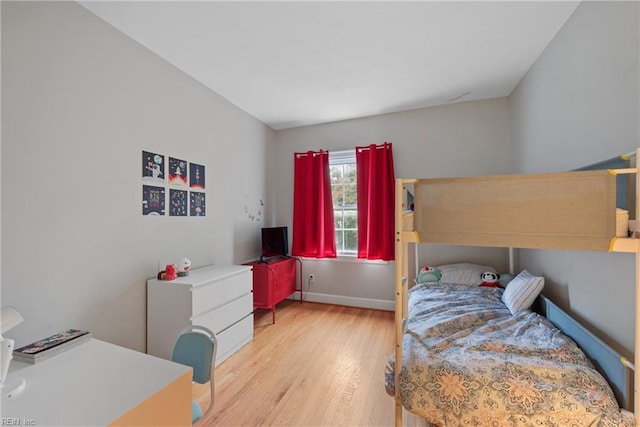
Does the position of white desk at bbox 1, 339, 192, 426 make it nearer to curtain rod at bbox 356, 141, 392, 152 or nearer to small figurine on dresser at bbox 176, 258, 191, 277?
small figurine on dresser at bbox 176, 258, 191, 277

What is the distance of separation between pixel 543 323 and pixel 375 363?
4.25ft

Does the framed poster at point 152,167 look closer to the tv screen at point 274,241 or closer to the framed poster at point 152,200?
the framed poster at point 152,200

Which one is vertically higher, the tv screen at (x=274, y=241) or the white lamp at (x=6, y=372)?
the tv screen at (x=274, y=241)

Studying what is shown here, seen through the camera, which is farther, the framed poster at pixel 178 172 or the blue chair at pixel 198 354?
the framed poster at pixel 178 172

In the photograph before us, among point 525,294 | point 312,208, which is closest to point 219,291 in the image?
point 312,208

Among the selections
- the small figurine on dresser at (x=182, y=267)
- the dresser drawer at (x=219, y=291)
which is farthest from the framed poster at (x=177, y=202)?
the dresser drawer at (x=219, y=291)

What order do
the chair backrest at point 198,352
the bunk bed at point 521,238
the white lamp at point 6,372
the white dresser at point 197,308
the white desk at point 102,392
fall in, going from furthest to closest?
the white dresser at point 197,308 → the chair backrest at point 198,352 → the bunk bed at point 521,238 → the white lamp at point 6,372 → the white desk at point 102,392

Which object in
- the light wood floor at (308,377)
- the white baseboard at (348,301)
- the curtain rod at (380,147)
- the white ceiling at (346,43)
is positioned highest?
the white ceiling at (346,43)

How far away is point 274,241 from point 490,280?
265 cm

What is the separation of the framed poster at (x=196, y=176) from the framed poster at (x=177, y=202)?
0.13 meters

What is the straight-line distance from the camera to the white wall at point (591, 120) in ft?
4.58

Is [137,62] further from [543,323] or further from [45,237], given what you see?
[543,323]

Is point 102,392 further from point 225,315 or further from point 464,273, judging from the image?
point 464,273

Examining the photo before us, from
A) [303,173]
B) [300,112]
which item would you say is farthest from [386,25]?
[303,173]
